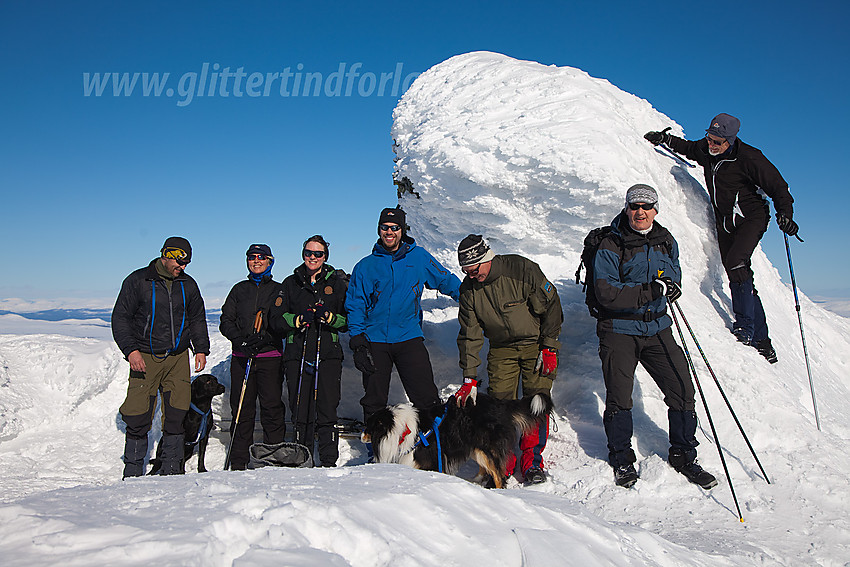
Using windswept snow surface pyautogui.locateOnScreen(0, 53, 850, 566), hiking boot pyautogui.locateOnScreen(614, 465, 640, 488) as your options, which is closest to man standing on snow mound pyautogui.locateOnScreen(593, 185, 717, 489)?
hiking boot pyautogui.locateOnScreen(614, 465, 640, 488)

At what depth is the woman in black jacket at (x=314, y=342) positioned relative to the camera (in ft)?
17.5

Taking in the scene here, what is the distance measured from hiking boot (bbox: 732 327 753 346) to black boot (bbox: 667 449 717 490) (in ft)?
7.15

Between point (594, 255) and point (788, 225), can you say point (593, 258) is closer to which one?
point (594, 255)

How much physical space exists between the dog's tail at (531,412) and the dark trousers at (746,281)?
2.98 metres

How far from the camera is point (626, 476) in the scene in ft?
14.8

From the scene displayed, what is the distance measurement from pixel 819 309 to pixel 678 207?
388 centimetres

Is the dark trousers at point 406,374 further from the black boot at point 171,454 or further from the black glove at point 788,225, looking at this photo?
the black glove at point 788,225

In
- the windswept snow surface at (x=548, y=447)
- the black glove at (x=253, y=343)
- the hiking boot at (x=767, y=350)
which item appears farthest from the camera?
the hiking boot at (x=767, y=350)

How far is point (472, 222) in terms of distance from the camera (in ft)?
25.5

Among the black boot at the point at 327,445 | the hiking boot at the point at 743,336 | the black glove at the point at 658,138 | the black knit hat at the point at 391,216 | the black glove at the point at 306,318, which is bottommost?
the black boot at the point at 327,445

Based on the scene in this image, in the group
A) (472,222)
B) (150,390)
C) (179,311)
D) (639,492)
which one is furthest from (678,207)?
(150,390)

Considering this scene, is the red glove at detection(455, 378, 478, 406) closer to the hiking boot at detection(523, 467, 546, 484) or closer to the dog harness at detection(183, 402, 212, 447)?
the hiking boot at detection(523, 467, 546, 484)

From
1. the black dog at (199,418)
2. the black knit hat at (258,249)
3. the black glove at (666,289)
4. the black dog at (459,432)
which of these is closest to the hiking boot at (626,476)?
the black dog at (459,432)

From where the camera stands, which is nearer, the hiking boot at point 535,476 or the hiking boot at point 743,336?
the hiking boot at point 535,476
